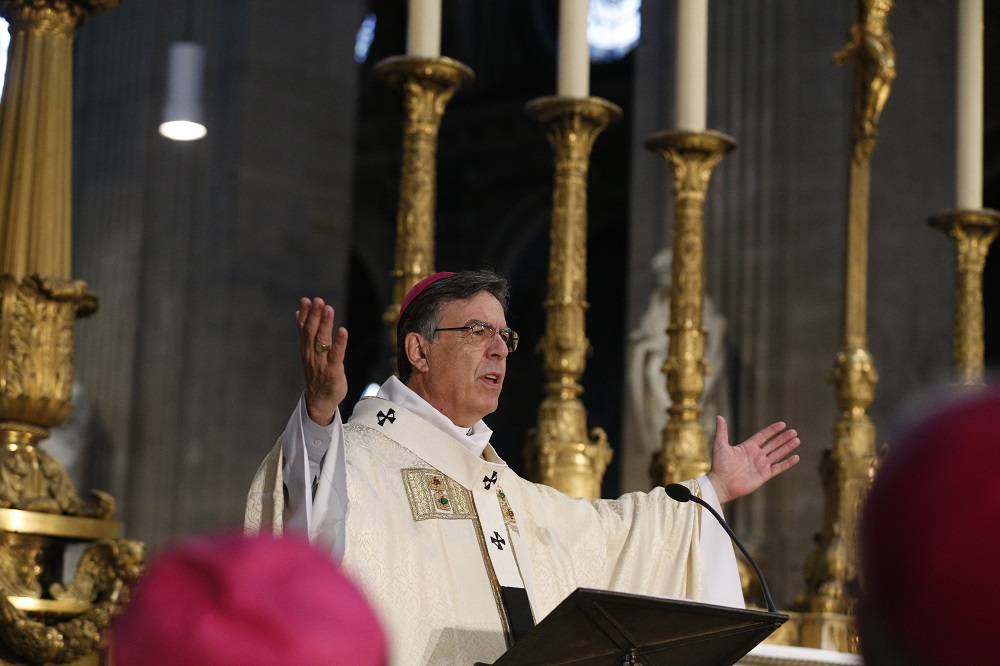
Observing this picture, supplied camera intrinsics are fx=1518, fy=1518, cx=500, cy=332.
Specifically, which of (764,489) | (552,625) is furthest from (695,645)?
(764,489)

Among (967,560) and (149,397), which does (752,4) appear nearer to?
(149,397)

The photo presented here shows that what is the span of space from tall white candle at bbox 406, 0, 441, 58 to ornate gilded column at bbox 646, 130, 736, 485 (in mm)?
761

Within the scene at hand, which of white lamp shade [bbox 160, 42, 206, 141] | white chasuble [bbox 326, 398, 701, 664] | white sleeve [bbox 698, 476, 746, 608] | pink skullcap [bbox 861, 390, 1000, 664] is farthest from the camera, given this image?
white lamp shade [bbox 160, 42, 206, 141]

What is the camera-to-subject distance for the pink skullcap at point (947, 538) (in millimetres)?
665

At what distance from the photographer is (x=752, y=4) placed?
32.7ft

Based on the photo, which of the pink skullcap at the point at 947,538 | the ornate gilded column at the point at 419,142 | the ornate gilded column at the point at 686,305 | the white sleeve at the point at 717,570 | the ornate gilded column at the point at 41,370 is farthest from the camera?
the ornate gilded column at the point at 686,305

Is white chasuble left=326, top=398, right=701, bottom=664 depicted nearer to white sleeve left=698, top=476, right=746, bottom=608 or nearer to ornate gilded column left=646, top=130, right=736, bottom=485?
white sleeve left=698, top=476, right=746, bottom=608

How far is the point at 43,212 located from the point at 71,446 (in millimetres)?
6709

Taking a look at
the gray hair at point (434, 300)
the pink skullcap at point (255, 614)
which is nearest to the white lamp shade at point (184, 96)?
the gray hair at point (434, 300)

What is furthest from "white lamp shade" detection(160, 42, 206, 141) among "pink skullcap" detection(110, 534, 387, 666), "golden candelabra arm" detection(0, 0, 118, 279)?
"pink skullcap" detection(110, 534, 387, 666)

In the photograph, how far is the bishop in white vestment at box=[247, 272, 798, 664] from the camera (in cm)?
309

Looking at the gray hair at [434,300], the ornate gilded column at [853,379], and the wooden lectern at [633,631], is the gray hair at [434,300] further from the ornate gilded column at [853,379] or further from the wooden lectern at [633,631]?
the ornate gilded column at [853,379]

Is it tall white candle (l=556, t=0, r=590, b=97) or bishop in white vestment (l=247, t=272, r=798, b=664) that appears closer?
bishop in white vestment (l=247, t=272, r=798, b=664)

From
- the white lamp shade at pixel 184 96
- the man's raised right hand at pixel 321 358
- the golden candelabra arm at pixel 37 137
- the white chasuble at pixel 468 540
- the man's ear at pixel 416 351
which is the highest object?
the white lamp shade at pixel 184 96
